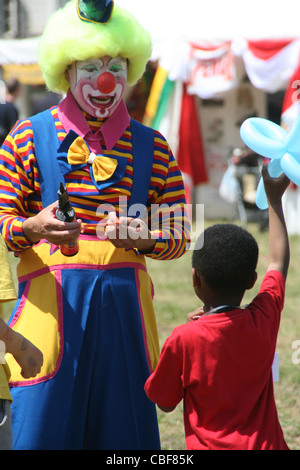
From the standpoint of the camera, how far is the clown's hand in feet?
7.25

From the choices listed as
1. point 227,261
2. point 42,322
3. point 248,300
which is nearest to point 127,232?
point 227,261

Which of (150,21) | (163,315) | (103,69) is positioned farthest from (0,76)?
(103,69)

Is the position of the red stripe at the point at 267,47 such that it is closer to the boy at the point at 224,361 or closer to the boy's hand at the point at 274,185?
the boy's hand at the point at 274,185

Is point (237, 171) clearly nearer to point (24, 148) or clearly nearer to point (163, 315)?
point (163, 315)

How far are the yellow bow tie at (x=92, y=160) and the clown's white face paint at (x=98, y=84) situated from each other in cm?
14

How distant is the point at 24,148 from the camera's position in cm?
241

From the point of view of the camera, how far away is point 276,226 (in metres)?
2.33

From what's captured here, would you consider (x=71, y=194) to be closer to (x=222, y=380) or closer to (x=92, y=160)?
(x=92, y=160)

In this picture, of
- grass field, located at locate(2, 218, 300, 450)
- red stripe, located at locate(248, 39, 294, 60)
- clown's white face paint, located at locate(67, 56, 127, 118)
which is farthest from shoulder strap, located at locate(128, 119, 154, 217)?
red stripe, located at locate(248, 39, 294, 60)

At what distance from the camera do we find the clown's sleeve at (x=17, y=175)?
2.39 m

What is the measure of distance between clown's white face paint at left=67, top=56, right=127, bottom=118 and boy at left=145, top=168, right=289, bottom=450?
646 mm

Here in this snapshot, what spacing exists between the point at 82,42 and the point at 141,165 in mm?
460

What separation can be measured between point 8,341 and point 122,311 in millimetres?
484

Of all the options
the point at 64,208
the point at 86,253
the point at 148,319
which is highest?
the point at 64,208
